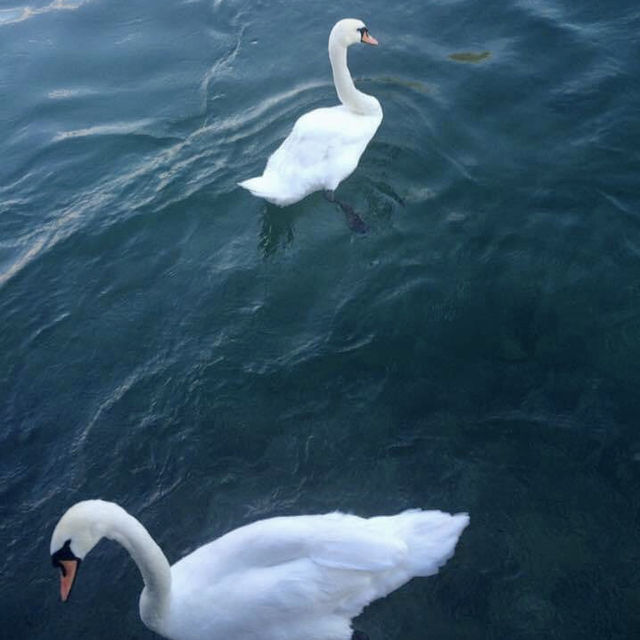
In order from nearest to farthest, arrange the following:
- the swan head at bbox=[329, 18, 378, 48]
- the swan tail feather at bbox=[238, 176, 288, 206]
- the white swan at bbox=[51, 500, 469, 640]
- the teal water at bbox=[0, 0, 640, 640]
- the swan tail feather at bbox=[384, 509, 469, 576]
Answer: the white swan at bbox=[51, 500, 469, 640] < the swan tail feather at bbox=[384, 509, 469, 576] < the teal water at bbox=[0, 0, 640, 640] < the swan tail feather at bbox=[238, 176, 288, 206] < the swan head at bbox=[329, 18, 378, 48]

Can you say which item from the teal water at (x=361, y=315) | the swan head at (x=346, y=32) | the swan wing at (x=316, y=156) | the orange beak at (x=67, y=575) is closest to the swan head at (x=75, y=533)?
the orange beak at (x=67, y=575)

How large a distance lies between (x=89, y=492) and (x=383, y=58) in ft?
22.8

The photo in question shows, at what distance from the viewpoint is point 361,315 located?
7195mm

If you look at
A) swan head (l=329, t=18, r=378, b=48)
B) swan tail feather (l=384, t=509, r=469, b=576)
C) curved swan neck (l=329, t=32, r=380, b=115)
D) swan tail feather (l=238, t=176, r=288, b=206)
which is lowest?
swan tail feather (l=384, t=509, r=469, b=576)

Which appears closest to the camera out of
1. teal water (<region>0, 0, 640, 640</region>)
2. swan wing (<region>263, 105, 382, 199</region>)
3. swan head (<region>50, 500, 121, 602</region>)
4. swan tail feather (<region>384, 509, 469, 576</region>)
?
swan head (<region>50, 500, 121, 602</region>)

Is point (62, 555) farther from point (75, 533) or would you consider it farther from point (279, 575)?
point (279, 575)

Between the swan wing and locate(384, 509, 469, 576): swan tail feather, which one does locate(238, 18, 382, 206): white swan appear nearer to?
the swan wing

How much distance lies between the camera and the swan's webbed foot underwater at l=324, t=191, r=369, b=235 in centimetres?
807

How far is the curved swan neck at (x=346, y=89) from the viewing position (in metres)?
8.92

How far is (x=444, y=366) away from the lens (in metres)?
6.62

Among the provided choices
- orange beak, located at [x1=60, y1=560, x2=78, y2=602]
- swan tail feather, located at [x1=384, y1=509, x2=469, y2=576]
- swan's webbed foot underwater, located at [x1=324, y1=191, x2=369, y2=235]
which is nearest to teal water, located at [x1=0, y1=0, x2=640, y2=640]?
swan's webbed foot underwater, located at [x1=324, y1=191, x2=369, y2=235]

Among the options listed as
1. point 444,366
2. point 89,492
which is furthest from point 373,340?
point 89,492

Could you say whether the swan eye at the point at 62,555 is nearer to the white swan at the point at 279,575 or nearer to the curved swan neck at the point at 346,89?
the white swan at the point at 279,575

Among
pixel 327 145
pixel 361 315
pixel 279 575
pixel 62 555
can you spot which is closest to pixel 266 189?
pixel 327 145
